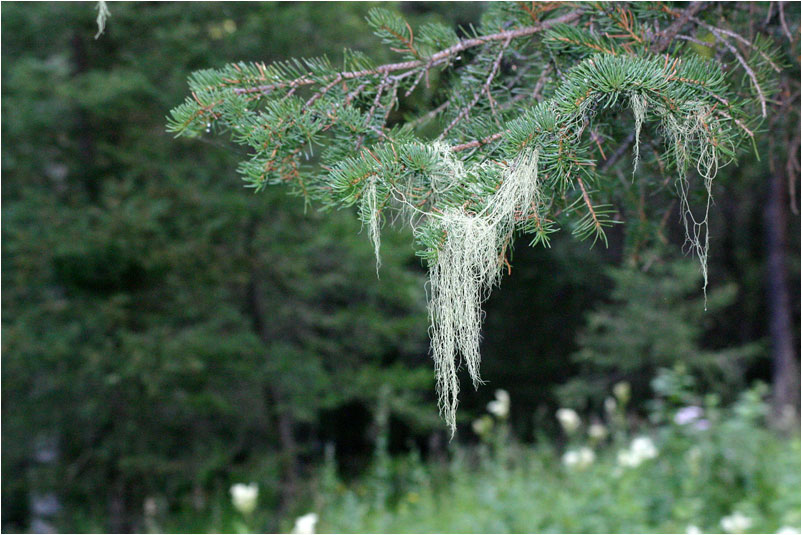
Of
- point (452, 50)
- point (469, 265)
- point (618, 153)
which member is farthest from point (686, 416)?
point (469, 265)

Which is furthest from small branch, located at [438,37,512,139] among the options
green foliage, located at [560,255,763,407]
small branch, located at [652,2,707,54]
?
green foliage, located at [560,255,763,407]

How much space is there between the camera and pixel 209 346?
480 cm

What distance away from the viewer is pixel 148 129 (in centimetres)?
503

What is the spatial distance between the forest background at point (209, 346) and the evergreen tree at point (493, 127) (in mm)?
2122

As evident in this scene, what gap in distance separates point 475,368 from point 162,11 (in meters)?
4.50

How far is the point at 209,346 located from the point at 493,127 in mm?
3914

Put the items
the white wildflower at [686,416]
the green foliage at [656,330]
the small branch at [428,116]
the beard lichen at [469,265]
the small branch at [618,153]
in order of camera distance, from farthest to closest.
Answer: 1. the green foliage at [656,330]
2. the white wildflower at [686,416]
3. the small branch at [618,153]
4. the small branch at [428,116]
5. the beard lichen at [469,265]

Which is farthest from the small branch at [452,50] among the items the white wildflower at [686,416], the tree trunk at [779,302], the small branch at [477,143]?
the tree trunk at [779,302]

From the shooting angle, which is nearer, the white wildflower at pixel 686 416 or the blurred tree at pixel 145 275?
the white wildflower at pixel 686 416

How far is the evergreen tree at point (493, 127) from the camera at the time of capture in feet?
3.61

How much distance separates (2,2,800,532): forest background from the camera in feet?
11.5

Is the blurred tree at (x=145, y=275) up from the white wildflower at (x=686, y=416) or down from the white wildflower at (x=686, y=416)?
up

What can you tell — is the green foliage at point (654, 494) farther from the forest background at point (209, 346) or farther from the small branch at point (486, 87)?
the small branch at point (486, 87)

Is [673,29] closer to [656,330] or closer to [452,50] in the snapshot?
[452,50]
